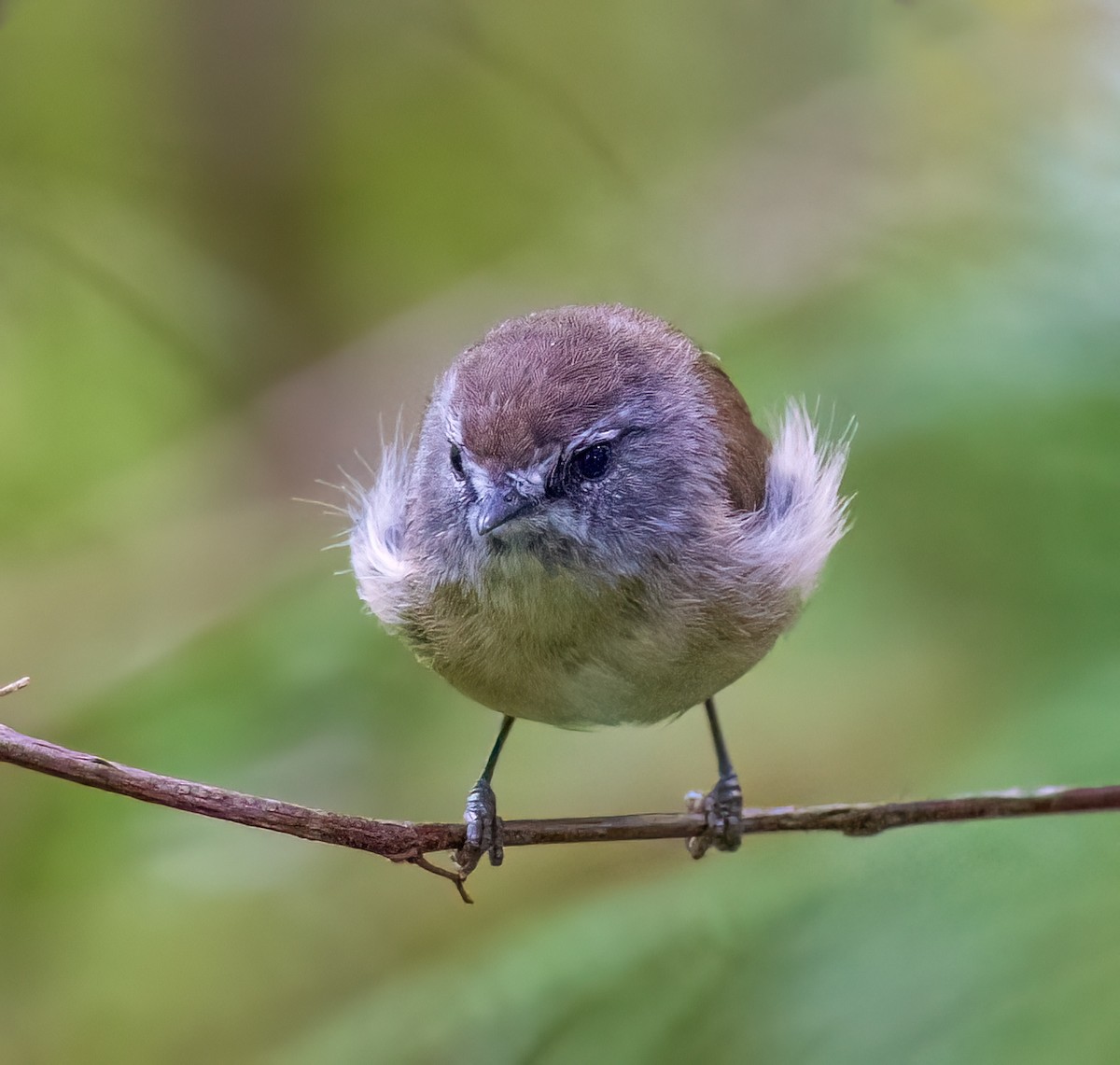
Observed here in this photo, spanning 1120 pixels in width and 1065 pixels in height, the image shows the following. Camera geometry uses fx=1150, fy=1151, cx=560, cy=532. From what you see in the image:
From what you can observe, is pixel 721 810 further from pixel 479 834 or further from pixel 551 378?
pixel 551 378

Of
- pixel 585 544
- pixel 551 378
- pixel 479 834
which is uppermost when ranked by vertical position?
pixel 551 378

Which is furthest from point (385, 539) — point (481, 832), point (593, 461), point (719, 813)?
point (719, 813)

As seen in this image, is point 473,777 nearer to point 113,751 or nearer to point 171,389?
point 113,751

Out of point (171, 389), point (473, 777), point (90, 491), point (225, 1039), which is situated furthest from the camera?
point (171, 389)

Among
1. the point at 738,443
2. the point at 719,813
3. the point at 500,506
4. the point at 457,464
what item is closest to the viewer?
the point at 500,506

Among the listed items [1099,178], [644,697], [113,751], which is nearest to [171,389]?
[113,751]

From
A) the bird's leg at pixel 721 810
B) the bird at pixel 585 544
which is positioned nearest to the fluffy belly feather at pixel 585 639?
the bird at pixel 585 544

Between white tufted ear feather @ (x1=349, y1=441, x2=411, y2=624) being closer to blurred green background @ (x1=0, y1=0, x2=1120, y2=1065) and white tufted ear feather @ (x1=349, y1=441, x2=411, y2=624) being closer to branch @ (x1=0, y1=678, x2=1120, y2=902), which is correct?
blurred green background @ (x1=0, y1=0, x2=1120, y2=1065)
